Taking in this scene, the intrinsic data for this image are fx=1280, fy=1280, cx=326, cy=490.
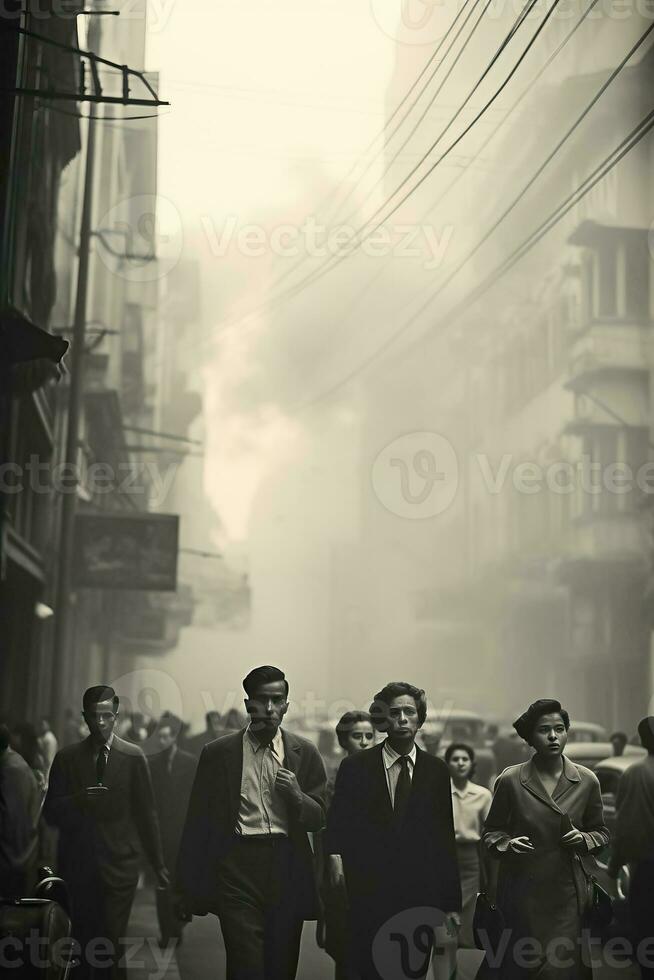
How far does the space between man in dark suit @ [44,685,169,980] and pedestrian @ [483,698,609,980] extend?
5.33 ft

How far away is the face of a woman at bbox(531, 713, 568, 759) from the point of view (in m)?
5.45

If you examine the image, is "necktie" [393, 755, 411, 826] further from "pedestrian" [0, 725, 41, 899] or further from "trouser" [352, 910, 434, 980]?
"pedestrian" [0, 725, 41, 899]

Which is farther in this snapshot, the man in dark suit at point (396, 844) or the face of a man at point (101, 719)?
the face of a man at point (101, 719)

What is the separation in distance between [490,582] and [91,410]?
1885cm

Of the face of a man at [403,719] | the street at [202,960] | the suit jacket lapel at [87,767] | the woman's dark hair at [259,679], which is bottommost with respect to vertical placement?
the street at [202,960]

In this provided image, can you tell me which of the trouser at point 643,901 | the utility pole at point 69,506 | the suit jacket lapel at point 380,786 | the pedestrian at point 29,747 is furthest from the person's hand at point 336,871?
the utility pole at point 69,506

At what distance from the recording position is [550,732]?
17.9 ft

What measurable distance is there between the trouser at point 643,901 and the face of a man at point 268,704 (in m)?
2.47

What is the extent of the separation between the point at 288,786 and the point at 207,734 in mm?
6321

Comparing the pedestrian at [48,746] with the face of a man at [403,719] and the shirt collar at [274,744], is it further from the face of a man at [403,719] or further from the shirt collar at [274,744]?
the face of a man at [403,719]

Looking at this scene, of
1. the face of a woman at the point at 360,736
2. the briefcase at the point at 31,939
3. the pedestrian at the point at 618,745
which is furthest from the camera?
the pedestrian at the point at 618,745

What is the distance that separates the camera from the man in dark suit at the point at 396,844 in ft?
17.5

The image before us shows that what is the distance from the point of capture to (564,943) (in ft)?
17.6

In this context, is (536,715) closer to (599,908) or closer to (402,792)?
(402,792)
